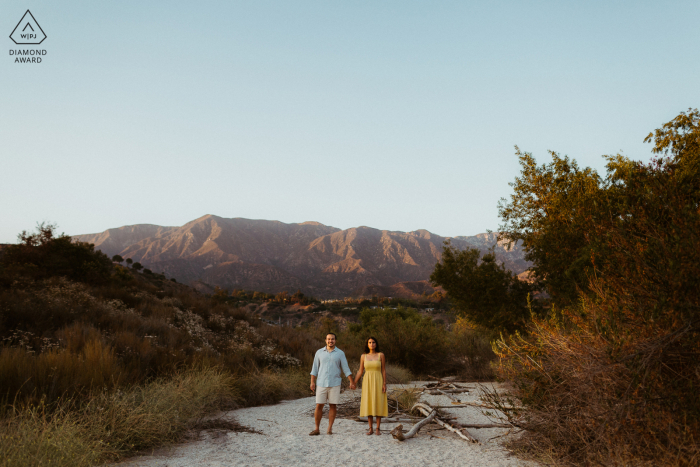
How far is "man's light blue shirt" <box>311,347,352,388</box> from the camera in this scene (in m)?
7.69

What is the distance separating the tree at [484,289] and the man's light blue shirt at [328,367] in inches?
425

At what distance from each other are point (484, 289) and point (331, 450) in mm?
12428

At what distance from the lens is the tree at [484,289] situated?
17047 millimetres

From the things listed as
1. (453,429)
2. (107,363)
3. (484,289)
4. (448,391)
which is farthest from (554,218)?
(107,363)

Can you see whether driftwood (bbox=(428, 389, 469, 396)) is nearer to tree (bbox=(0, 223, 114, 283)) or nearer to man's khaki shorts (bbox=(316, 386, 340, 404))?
man's khaki shorts (bbox=(316, 386, 340, 404))

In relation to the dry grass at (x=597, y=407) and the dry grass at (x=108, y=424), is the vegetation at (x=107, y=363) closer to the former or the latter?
the dry grass at (x=108, y=424)

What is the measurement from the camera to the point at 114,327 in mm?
12188

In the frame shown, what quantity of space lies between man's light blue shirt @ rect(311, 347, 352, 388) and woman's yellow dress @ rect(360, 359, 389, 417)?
42 centimetres

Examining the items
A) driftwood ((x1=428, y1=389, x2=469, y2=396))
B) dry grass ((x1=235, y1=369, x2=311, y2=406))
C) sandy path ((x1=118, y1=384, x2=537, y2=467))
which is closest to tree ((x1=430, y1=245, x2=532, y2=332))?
driftwood ((x1=428, y1=389, x2=469, y2=396))

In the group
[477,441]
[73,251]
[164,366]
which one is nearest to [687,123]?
[477,441]

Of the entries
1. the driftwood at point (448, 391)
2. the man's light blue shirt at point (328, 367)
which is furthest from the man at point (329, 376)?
the driftwood at point (448, 391)

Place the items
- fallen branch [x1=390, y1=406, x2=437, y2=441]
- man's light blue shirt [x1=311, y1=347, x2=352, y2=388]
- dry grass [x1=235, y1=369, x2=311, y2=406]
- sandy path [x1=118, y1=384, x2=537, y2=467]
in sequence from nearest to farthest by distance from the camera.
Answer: sandy path [x1=118, y1=384, x2=537, y2=467] < fallen branch [x1=390, y1=406, x2=437, y2=441] < man's light blue shirt [x1=311, y1=347, x2=352, y2=388] < dry grass [x1=235, y1=369, x2=311, y2=406]

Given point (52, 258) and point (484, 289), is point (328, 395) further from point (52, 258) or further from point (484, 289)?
point (52, 258)

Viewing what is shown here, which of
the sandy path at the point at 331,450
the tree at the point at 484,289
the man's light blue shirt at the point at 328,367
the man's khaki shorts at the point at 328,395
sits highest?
the tree at the point at 484,289
